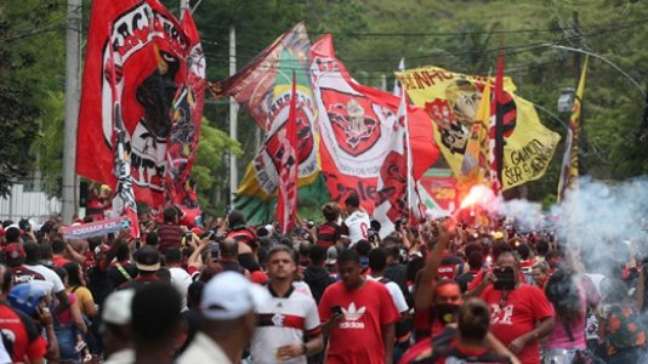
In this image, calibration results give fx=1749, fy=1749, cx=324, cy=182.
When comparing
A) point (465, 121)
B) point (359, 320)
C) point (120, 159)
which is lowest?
point (359, 320)

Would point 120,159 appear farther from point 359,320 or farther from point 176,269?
point 359,320

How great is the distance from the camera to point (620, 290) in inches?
624

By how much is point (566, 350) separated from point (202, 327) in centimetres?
789

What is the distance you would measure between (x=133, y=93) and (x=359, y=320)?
9450 mm

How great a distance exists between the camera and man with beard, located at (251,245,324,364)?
10867 mm

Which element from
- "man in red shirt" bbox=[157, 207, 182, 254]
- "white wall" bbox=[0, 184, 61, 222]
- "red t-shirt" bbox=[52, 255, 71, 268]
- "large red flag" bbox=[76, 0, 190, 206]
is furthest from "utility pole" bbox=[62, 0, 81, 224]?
"white wall" bbox=[0, 184, 61, 222]

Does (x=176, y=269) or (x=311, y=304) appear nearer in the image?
(x=311, y=304)

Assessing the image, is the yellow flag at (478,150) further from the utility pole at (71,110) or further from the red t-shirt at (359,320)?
the red t-shirt at (359,320)

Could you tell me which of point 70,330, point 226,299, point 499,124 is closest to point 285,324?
point 70,330

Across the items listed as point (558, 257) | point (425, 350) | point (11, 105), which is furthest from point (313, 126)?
point (425, 350)

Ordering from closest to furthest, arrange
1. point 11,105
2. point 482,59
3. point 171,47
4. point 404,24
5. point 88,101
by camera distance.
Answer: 1. point 88,101
2. point 171,47
3. point 11,105
4. point 482,59
5. point 404,24

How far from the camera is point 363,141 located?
102ft

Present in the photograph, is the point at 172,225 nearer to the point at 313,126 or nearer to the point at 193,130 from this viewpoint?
the point at 193,130

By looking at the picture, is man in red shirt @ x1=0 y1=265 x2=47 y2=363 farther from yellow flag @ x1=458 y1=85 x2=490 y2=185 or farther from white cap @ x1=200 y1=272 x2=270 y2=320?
yellow flag @ x1=458 y1=85 x2=490 y2=185
